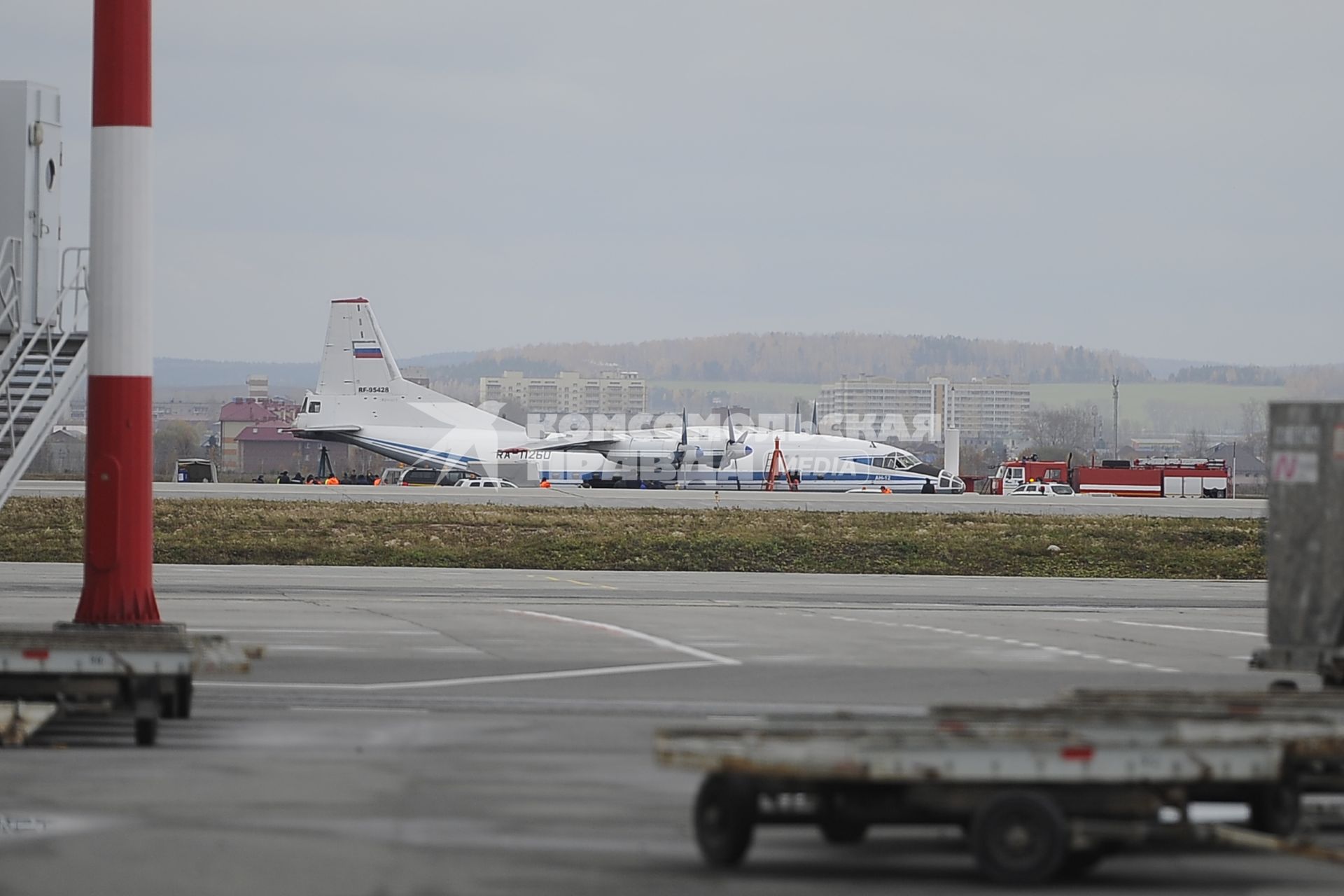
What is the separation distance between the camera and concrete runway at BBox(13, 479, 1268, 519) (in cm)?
4381

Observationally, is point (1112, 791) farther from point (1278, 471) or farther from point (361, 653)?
point (361, 653)

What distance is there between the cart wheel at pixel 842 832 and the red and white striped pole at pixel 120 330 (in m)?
9.22

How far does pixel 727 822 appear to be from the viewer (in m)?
7.70

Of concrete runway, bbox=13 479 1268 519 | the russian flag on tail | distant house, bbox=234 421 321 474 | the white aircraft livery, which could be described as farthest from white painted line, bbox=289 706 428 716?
distant house, bbox=234 421 321 474

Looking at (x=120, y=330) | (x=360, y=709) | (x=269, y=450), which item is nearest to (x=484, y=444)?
(x=120, y=330)

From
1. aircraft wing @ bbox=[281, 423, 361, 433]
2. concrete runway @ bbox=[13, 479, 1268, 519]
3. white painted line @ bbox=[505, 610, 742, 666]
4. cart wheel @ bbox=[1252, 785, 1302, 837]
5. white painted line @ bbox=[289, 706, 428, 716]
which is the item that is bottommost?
white painted line @ bbox=[505, 610, 742, 666]

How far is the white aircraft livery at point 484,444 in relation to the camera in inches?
2936

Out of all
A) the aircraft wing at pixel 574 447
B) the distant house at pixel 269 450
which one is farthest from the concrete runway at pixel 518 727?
the distant house at pixel 269 450

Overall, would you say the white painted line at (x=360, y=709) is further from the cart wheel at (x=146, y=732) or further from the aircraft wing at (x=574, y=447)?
the aircraft wing at (x=574, y=447)

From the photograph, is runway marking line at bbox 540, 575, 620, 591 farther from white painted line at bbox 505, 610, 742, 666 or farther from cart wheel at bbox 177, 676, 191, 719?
cart wheel at bbox 177, 676, 191, 719

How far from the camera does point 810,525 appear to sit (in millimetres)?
38094

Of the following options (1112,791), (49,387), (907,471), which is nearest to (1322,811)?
(1112,791)

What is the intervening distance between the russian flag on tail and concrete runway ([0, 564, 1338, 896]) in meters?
49.2

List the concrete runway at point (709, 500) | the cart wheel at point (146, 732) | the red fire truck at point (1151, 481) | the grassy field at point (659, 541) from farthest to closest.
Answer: the red fire truck at point (1151, 481), the concrete runway at point (709, 500), the grassy field at point (659, 541), the cart wheel at point (146, 732)
